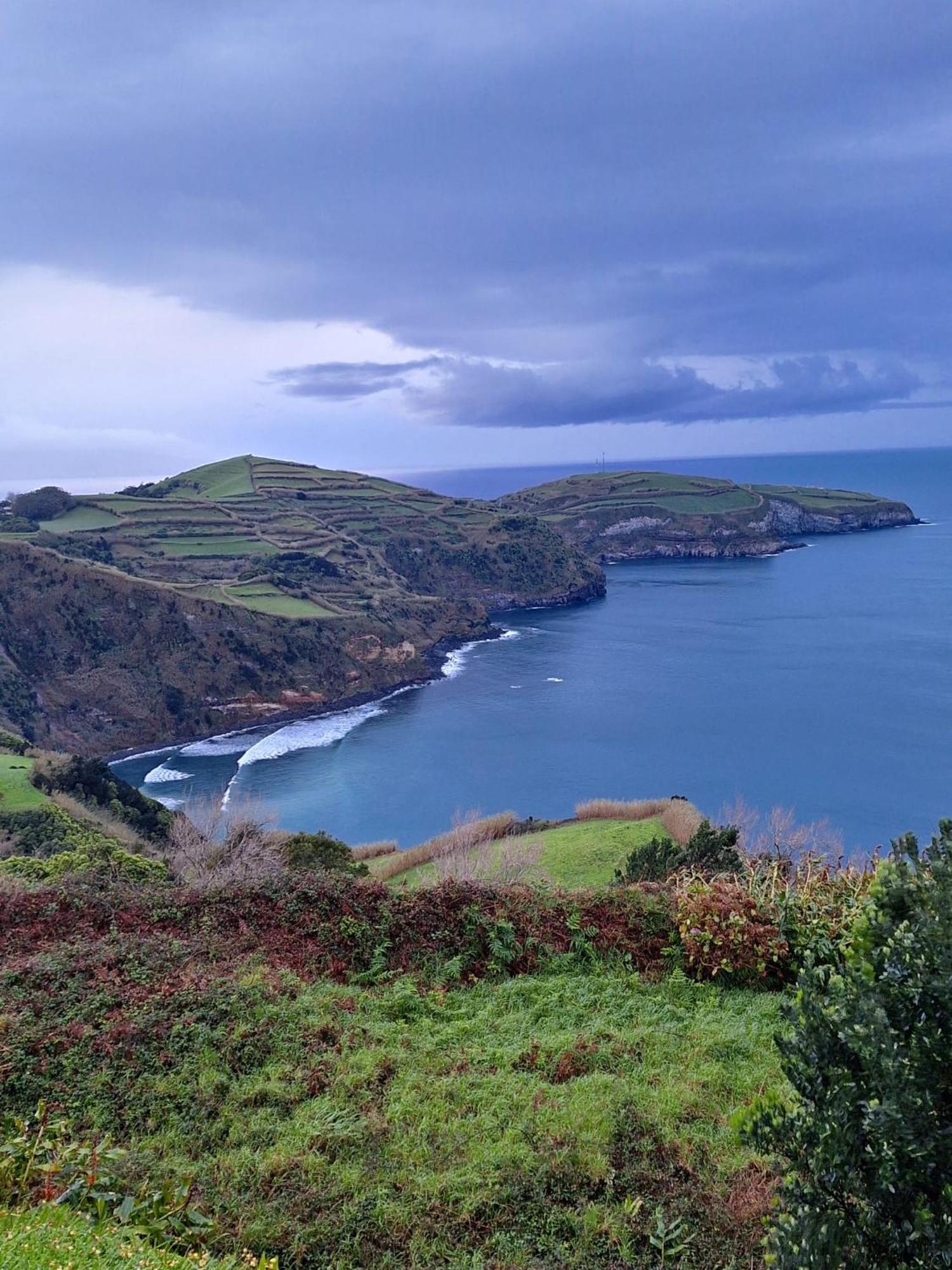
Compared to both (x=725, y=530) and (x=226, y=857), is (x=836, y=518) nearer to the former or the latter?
(x=725, y=530)

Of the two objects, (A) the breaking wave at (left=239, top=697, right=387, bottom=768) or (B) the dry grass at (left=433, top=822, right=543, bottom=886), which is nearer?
(B) the dry grass at (left=433, top=822, right=543, bottom=886)

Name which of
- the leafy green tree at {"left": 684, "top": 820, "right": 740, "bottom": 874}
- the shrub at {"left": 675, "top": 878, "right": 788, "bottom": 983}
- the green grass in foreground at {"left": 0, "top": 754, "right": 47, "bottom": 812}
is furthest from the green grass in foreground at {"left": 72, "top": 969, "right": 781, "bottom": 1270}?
the green grass in foreground at {"left": 0, "top": 754, "right": 47, "bottom": 812}

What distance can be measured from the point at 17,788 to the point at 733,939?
35224 millimetres

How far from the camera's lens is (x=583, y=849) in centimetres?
2548

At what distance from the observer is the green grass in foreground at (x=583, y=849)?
22.5 meters

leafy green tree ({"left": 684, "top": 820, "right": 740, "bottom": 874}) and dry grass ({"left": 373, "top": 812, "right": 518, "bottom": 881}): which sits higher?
leafy green tree ({"left": 684, "top": 820, "right": 740, "bottom": 874})

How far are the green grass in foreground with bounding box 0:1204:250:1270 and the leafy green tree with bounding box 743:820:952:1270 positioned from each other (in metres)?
3.83

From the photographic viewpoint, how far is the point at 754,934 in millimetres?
11062

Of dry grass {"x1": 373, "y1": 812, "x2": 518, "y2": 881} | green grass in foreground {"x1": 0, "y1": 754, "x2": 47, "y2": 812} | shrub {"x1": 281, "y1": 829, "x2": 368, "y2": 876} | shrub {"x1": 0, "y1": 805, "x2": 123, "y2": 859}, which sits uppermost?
shrub {"x1": 281, "y1": 829, "x2": 368, "y2": 876}

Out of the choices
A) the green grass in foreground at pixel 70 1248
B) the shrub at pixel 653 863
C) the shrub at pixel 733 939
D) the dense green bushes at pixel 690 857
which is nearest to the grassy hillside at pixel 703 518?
the shrub at pixel 653 863

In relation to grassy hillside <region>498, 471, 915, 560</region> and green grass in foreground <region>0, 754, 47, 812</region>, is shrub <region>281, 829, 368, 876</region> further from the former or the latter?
grassy hillside <region>498, 471, 915, 560</region>

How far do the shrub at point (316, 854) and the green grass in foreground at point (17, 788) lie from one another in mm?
15644

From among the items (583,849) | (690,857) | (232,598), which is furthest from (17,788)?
(232,598)

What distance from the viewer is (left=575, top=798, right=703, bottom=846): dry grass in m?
26.7
